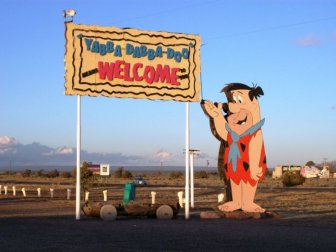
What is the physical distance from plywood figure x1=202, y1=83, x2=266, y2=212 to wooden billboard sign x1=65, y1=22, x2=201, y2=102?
1.20 meters

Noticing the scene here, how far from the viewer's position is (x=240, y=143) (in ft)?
77.4

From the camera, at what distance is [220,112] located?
23.7 metres

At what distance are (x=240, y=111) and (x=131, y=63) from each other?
4.42 m

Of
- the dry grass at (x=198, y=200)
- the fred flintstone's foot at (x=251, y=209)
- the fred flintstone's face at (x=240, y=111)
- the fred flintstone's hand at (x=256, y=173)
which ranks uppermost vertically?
the fred flintstone's face at (x=240, y=111)

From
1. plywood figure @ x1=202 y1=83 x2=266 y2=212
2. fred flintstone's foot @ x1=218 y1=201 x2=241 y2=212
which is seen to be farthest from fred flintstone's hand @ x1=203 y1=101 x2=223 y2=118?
fred flintstone's foot @ x1=218 y1=201 x2=241 y2=212

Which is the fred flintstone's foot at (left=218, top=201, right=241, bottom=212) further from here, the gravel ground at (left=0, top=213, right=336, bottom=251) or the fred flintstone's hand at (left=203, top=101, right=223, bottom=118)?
the fred flintstone's hand at (left=203, top=101, right=223, bottom=118)

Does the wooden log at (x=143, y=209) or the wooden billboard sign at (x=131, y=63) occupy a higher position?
the wooden billboard sign at (x=131, y=63)

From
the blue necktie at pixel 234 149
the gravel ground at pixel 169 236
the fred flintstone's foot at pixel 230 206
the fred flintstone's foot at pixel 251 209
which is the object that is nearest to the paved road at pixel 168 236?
the gravel ground at pixel 169 236

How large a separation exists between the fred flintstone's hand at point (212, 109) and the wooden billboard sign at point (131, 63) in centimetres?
47

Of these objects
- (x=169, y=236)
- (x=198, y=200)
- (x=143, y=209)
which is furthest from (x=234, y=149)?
(x=198, y=200)

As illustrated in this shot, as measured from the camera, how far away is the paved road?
13758 mm

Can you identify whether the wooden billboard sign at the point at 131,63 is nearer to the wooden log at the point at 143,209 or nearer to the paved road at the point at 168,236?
the wooden log at the point at 143,209

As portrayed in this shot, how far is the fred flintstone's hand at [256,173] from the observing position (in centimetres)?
2364

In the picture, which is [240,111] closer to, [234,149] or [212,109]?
[212,109]
